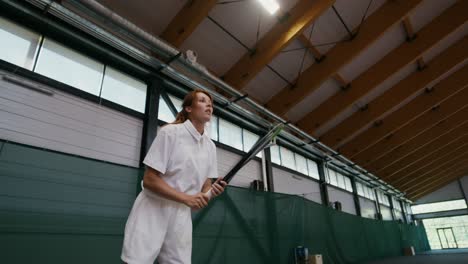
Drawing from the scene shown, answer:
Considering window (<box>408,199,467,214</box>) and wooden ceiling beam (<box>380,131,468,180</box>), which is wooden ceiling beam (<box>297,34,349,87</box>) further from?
window (<box>408,199,467,214</box>)

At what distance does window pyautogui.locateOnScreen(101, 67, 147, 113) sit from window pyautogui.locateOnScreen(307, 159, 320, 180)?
6448 millimetres

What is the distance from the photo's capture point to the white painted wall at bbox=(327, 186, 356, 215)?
1018 centimetres

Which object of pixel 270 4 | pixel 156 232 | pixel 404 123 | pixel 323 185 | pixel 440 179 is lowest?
pixel 156 232

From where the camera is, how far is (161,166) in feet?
4.12

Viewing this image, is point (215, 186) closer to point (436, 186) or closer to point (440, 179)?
point (440, 179)

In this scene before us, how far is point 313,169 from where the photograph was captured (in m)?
9.60

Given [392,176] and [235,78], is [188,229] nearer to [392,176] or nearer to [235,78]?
[235,78]

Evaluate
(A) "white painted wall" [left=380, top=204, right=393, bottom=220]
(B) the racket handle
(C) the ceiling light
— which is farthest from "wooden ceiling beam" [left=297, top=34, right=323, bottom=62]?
(A) "white painted wall" [left=380, top=204, right=393, bottom=220]

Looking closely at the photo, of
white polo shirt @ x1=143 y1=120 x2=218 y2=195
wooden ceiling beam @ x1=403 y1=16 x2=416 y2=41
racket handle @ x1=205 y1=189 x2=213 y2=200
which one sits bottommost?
racket handle @ x1=205 y1=189 x2=213 y2=200

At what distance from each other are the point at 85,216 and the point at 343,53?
586 cm

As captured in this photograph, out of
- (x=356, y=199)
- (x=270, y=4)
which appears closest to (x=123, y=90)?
(x=270, y=4)

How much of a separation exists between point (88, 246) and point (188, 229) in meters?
1.60

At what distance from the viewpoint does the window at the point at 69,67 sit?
369 centimetres

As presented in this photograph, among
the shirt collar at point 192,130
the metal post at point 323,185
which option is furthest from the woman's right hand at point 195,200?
the metal post at point 323,185
